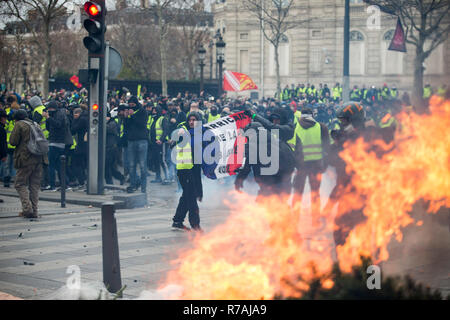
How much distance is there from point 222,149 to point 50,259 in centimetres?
438

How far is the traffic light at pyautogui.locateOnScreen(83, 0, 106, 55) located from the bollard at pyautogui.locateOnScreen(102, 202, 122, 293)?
7822 millimetres

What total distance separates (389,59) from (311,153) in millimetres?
37657

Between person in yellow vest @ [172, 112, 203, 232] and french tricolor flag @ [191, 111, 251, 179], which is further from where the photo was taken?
french tricolor flag @ [191, 111, 251, 179]

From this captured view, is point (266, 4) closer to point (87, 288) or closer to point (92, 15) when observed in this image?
point (92, 15)

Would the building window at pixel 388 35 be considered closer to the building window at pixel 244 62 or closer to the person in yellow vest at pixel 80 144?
the building window at pixel 244 62

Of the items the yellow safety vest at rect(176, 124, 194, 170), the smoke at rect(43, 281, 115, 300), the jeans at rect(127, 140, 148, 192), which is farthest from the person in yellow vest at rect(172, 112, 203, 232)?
the smoke at rect(43, 281, 115, 300)

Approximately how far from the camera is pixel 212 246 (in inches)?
385

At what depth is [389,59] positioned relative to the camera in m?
47.2

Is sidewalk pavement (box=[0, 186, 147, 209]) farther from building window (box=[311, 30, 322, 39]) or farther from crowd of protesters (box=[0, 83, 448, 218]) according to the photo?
building window (box=[311, 30, 322, 39])

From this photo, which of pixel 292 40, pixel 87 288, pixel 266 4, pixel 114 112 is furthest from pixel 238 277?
pixel 292 40

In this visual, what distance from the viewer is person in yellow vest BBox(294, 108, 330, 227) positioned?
1142 cm

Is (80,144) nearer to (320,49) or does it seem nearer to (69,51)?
(320,49)

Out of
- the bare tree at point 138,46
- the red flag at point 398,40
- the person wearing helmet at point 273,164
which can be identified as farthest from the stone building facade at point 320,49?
the person wearing helmet at point 273,164

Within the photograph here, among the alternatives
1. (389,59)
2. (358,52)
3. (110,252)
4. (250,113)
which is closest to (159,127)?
(250,113)
